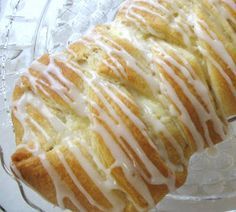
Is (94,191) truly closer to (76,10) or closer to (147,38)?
(147,38)

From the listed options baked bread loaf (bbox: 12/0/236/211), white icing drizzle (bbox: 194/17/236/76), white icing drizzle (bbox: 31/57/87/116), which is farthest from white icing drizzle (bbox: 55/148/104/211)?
white icing drizzle (bbox: 194/17/236/76)

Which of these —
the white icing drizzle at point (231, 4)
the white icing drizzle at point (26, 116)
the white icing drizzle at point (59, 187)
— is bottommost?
the white icing drizzle at point (59, 187)

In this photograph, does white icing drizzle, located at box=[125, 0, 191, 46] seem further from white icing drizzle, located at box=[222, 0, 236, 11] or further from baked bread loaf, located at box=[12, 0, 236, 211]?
white icing drizzle, located at box=[222, 0, 236, 11]

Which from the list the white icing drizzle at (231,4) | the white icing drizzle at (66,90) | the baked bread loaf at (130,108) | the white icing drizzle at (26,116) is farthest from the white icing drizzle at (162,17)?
the white icing drizzle at (26,116)

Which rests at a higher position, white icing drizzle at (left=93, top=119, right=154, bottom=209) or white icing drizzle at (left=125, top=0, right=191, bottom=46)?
white icing drizzle at (left=125, top=0, right=191, bottom=46)

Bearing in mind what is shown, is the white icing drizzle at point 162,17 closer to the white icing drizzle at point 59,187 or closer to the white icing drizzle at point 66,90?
the white icing drizzle at point 66,90

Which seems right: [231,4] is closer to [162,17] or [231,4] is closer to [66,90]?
[162,17]

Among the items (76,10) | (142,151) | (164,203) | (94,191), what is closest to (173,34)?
(142,151)
